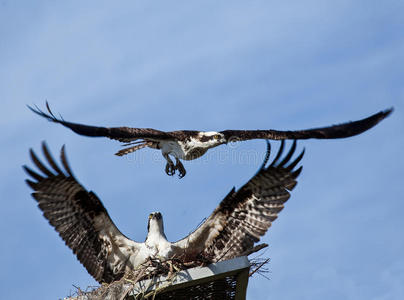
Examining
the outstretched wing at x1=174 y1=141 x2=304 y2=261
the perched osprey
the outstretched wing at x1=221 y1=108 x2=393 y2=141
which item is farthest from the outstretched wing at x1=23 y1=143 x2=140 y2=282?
the outstretched wing at x1=221 y1=108 x2=393 y2=141

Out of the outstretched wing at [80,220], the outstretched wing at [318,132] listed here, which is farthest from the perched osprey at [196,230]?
the outstretched wing at [318,132]

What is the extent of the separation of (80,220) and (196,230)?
4.42ft

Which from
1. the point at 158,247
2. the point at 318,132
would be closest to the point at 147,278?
the point at 158,247

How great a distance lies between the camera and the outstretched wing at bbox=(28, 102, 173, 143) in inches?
319

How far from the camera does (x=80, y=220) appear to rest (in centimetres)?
854

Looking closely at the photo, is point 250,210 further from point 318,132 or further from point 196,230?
point 318,132

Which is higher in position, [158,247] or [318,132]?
[318,132]

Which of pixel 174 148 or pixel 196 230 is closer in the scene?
pixel 196 230

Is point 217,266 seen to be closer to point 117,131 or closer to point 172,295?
point 172,295

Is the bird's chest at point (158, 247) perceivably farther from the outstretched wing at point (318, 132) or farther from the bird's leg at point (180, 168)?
the outstretched wing at point (318, 132)

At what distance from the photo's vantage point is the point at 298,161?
8.78 meters

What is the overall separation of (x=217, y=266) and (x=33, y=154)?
2400mm

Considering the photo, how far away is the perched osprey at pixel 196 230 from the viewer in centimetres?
853

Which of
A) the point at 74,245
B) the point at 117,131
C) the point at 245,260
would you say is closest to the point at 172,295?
the point at 245,260
